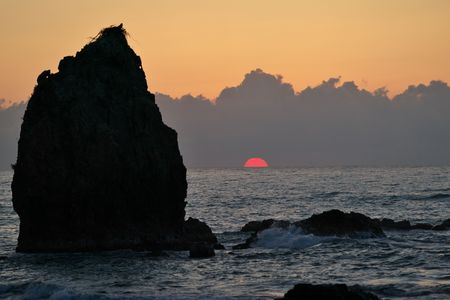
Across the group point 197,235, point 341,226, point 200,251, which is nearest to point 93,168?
point 200,251

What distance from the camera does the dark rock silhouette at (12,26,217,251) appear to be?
4228 centimetres

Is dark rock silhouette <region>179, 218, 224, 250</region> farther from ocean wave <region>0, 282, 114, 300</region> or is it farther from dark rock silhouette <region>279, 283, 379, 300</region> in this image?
dark rock silhouette <region>279, 283, 379, 300</region>

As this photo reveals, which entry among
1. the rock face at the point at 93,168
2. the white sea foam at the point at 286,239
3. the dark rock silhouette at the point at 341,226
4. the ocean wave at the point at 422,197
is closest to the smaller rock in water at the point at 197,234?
the rock face at the point at 93,168

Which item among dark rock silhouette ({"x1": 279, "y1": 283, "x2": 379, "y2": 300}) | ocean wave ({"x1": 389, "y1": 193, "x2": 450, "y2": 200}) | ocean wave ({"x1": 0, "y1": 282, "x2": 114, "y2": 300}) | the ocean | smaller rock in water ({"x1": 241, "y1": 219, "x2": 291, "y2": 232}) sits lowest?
ocean wave ({"x1": 0, "y1": 282, "x2": 114, "y2": 300})

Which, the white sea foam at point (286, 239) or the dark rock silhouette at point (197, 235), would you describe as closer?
the dark rock silhouette at point (197, 235)

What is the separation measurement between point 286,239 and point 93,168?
1468cm

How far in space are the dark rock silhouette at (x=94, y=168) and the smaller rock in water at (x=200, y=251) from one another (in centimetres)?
271

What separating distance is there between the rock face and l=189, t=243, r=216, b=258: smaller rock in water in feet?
9.10

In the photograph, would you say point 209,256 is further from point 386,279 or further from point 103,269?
point 386,279

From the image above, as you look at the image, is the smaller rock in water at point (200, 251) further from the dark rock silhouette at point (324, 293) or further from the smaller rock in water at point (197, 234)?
the dark rock silhouette at point (324, 293)

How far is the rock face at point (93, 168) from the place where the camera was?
4228 centimetres

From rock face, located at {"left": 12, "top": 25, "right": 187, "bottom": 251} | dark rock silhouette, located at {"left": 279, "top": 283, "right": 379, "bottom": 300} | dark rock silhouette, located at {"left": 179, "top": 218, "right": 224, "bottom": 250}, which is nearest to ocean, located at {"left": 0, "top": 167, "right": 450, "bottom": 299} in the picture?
dark rock silhouette, located at {"left": 179, "top": 218, "right": 224, "bottom": 250}

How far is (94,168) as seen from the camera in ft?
139

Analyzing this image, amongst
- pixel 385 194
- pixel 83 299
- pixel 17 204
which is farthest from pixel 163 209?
pixel 385 194
